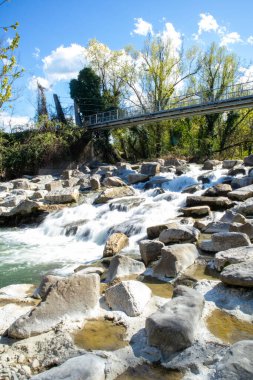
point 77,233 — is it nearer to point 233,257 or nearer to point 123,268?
point 123,268

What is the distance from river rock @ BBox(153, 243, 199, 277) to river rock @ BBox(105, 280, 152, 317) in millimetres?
920

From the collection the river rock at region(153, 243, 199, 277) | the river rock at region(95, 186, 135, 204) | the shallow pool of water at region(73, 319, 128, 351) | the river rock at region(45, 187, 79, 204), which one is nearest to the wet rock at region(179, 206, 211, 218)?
the river rock at region(153, 243, 199, 277)

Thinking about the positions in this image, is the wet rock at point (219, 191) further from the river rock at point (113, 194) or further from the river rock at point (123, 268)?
the river rock at point (123, 268)

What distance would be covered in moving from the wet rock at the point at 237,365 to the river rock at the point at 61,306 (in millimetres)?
1622

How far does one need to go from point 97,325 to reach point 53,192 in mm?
9778

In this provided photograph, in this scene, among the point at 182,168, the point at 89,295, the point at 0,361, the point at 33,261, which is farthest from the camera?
the point at 182,168

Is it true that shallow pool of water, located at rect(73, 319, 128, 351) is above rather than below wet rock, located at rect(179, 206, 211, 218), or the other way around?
below

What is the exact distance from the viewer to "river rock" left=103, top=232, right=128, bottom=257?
6.68m

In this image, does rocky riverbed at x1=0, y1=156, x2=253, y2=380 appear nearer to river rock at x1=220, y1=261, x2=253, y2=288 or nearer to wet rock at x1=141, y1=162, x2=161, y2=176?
river rock at x1=220, y1=261, x2=253, y2=288

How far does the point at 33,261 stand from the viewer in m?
7.25

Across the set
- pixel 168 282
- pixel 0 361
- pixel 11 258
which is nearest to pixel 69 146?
pixel 11 258

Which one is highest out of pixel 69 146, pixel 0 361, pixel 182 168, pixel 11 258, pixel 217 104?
pixel 217 104

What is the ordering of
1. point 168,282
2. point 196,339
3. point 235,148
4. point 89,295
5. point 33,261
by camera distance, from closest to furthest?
point 196,339
point 89,295
point 168,282
point 33,261
point 235,148

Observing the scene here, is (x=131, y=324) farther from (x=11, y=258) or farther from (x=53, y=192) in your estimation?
(x=53, y=192)
